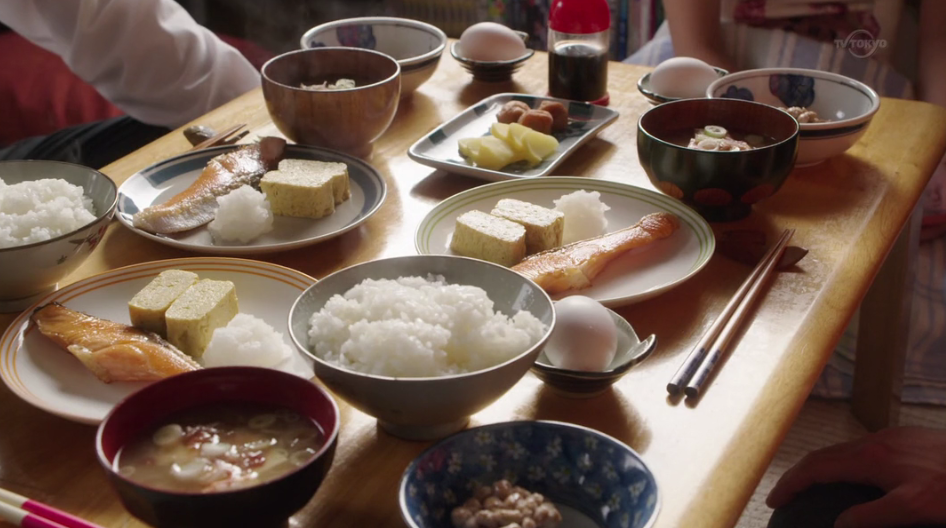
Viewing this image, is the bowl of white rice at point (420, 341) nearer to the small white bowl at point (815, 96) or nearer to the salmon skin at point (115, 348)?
the salmon skin at point (115, 348)

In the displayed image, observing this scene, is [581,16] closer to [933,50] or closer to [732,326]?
[732,326]

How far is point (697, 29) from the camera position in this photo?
241 cm

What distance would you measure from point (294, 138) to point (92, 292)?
1.86 ft

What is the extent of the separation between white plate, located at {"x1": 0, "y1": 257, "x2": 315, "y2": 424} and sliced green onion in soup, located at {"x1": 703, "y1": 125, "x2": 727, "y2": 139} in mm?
751

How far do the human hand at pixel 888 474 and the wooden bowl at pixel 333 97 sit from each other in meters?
0.95

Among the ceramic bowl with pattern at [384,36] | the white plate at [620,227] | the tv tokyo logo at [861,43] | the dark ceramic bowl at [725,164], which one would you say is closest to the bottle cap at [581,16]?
the ceramic bowl with pattern at [384,36]

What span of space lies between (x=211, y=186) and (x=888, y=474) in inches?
45.8

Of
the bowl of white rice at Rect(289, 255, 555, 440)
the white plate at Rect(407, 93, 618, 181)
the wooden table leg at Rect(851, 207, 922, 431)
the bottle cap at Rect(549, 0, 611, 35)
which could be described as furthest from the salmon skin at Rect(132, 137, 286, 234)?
the wooden table leg at Rect(851, 207, 922, 431)

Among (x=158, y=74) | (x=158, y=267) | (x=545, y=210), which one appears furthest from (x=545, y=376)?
(x=158, y=74)

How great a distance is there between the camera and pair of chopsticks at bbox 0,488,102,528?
2.44ft

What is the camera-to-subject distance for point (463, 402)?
827 mm

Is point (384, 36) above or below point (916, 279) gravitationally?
above

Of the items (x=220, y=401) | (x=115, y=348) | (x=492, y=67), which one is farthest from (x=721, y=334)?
(x=492, y=67)

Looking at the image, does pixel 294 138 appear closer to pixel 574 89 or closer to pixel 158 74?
pixel 574 89
